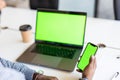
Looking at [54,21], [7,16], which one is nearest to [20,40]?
[54,21]

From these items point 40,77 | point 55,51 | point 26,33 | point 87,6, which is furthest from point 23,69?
point 87,6

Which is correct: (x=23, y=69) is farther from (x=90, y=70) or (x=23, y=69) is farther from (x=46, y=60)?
(x=90, y=70)

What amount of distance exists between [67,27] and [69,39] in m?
0.09

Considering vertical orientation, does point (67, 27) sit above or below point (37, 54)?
above

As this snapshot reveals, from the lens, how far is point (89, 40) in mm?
1679

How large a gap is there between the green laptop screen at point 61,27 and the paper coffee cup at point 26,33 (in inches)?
3.2

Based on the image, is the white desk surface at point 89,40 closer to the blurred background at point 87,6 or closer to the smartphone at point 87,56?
the smartphone at point 87,56

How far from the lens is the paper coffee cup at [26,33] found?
1.65m

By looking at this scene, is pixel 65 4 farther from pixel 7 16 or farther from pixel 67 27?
pixel 67 27

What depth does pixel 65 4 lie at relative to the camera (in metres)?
2.61

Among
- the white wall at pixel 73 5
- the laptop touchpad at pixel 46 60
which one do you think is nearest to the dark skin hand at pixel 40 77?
the laptop touchpad at pixel 46 60

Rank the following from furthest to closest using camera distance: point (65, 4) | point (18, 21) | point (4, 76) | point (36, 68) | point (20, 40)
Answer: point (65, 4) < point (18, 21) < point (20, 40) < point (36, 68) < point (4, 76)

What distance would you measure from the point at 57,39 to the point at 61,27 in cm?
9

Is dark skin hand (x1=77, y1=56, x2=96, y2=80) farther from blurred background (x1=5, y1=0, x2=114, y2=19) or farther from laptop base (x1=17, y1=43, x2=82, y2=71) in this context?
blurred background (x1=5, y1=0, x2=114, y2=19)
